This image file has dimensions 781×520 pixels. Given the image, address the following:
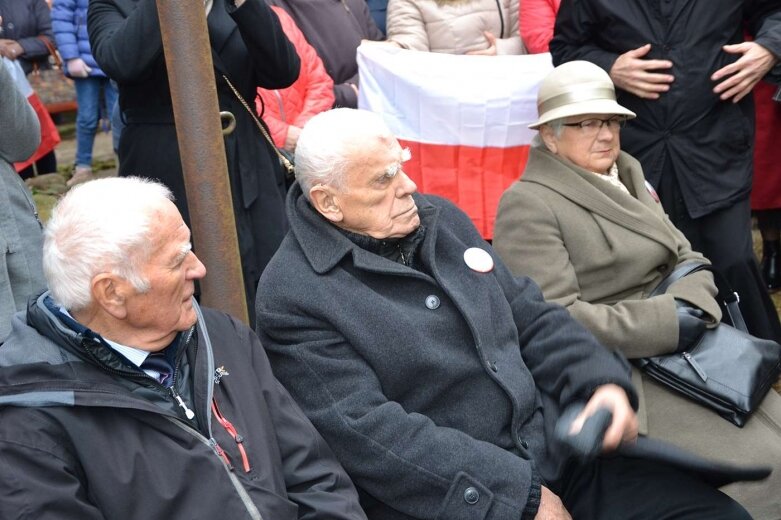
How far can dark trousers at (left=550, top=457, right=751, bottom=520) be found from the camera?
2.60 m

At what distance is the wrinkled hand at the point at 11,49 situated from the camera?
723 cm

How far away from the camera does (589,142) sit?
3568 millimetres

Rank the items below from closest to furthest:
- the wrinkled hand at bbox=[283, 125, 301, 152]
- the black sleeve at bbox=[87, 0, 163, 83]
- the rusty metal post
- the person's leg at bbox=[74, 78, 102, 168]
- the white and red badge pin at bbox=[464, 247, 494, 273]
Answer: the rusty metal post < the white and red badge pin at bbox=[464, 247, 494, 273] < the black sleeve at bbox=[87, 0, 163, 83] < the wrinkled hand at bbox=[283, 125, 301, 152] < the person's leg at bbox=[74, 78, 102, 168]

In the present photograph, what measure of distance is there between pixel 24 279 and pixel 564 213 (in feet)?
5.98

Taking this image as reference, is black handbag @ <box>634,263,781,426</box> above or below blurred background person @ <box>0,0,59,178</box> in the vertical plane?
above

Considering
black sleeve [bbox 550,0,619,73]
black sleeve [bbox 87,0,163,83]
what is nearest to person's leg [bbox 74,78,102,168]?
black sleeve [bbox 87,0,163,83]

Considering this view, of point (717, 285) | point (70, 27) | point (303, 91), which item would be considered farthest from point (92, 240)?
point (70, 27)

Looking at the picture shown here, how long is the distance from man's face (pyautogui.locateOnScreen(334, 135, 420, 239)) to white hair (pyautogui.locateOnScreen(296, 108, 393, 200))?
0.02m

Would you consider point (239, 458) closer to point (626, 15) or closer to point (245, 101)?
point (245, 101)

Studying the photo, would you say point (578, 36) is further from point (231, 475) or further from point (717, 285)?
point (231, 475)

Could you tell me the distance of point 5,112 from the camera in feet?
10.6

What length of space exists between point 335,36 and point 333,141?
2.66m

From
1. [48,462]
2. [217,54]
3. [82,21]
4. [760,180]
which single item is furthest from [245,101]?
[82,21]

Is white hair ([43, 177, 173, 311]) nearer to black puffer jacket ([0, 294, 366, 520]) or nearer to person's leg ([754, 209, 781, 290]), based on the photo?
black puffer jacket ([0, 294, 366, 520])
